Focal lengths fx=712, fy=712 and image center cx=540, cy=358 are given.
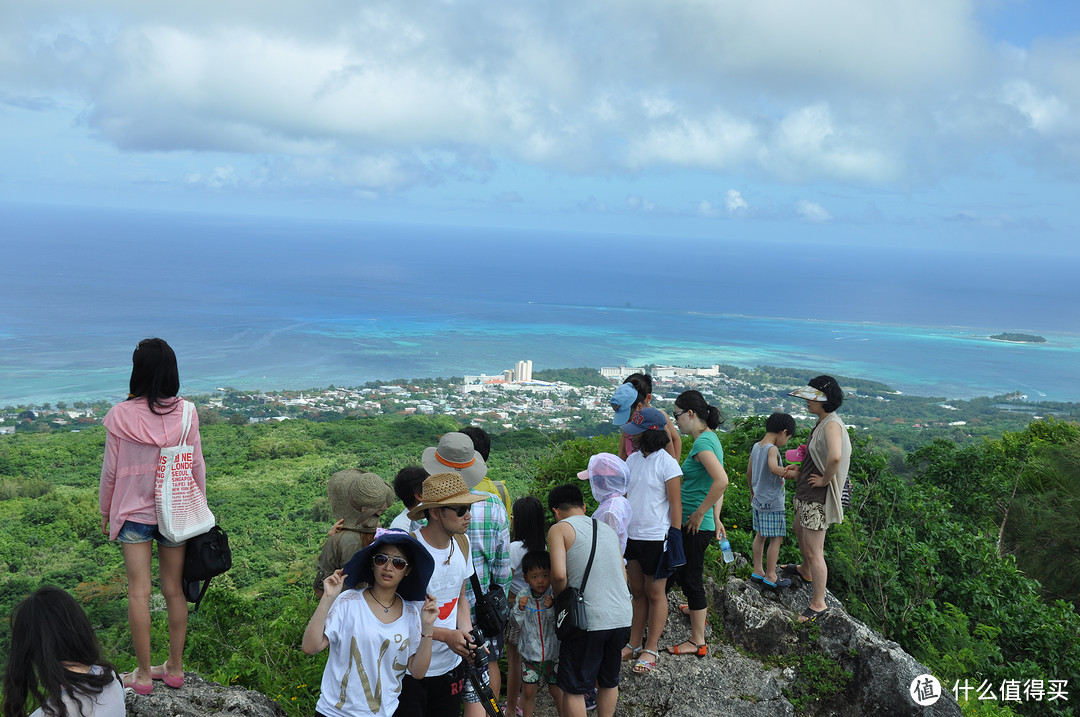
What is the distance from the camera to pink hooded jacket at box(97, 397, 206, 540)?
136 inches

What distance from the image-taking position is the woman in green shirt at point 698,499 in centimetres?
495

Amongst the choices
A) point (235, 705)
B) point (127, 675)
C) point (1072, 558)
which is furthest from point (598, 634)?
point (1072, 558)

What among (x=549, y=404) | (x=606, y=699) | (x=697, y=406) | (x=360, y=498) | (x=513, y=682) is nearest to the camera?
(x=360, y=498)

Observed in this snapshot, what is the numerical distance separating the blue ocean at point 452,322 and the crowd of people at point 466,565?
50.6 metres

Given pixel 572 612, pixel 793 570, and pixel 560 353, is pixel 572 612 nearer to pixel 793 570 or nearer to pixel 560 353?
pixel 793 570

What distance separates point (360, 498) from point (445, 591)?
0.86 m

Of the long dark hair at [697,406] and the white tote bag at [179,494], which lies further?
the long dark hair at [697,406]

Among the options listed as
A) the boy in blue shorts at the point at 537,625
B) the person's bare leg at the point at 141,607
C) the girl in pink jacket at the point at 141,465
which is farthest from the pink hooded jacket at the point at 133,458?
the boy in blue shorts at the point at 537,625

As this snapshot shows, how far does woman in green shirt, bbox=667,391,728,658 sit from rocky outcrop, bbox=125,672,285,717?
278cm

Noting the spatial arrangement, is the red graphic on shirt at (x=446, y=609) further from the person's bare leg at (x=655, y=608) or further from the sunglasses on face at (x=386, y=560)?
the person's bare leg at (x=655, y=608)

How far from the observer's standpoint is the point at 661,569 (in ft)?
15.6

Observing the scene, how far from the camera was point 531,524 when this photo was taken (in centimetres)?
418

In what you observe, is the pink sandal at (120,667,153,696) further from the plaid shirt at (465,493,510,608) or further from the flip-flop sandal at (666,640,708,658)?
the flip-flop sandal at (666,640,708,658)

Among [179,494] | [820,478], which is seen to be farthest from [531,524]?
[820,478]
